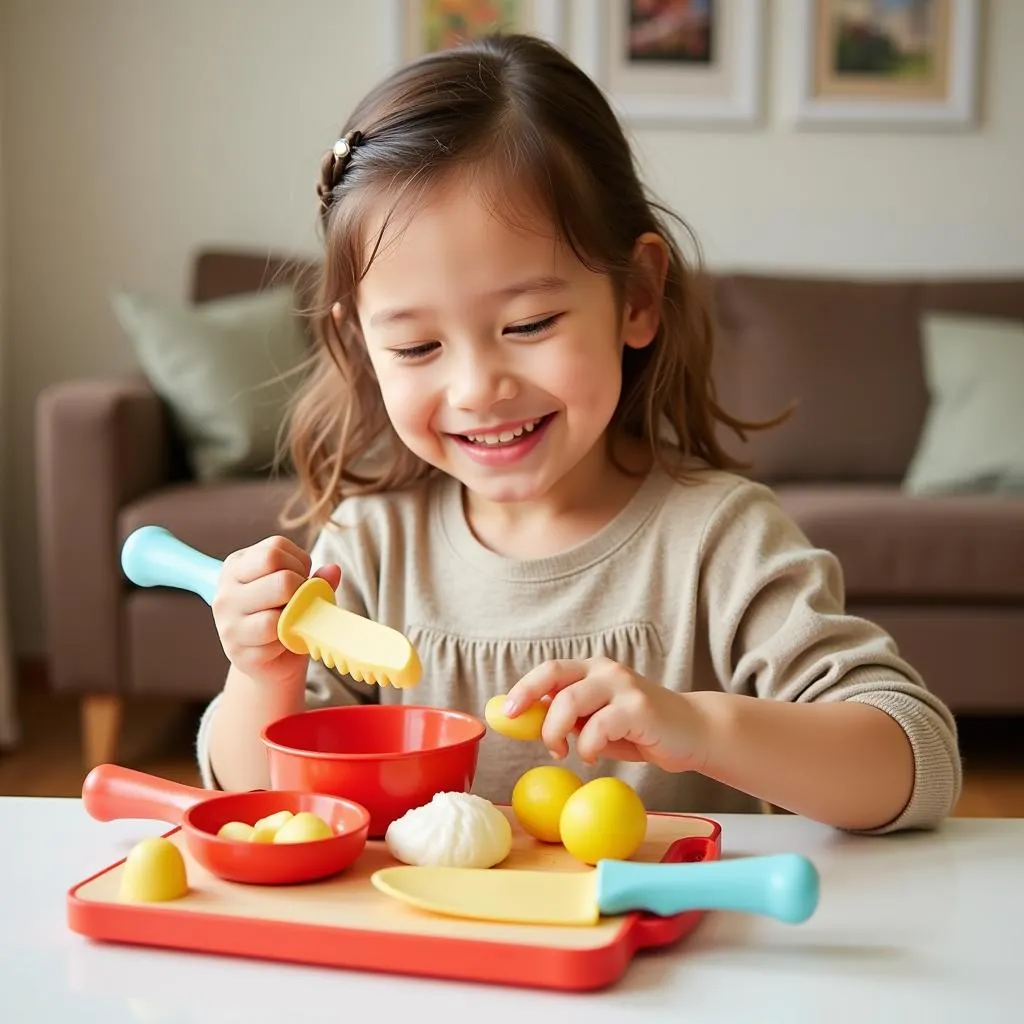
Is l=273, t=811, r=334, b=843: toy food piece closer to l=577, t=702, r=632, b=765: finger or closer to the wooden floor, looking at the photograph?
l=577, t=702, r=632, b=765: finger

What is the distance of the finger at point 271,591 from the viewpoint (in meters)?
0.83

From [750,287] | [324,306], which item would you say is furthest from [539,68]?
[750,287]

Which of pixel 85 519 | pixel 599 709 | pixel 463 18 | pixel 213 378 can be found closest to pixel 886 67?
pixel 463 18

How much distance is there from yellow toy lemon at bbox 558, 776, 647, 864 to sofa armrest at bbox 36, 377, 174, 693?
201cm

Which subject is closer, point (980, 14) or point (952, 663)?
point (952, 663)

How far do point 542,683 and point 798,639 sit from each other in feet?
0.95

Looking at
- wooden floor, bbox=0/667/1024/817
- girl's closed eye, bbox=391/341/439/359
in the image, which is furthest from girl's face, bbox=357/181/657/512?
wooden floor, bbox=0/667/1024/817

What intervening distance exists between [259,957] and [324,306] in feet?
2.10

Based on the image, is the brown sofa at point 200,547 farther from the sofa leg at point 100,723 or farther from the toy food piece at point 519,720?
the toy food piece at point 519,720

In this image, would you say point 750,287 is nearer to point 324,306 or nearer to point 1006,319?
point 1006,319

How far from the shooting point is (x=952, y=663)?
2543 mm

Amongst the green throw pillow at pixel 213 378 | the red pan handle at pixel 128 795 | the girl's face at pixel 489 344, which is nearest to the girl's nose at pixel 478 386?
the girl's face at pixel 489 344

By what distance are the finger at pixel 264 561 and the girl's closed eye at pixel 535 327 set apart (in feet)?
0.74

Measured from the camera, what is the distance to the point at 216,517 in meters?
2.55
